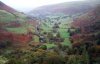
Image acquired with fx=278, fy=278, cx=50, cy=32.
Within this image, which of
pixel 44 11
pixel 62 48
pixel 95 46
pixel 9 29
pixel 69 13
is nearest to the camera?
pixel 95 46

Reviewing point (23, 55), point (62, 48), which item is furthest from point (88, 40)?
point (23, 55)

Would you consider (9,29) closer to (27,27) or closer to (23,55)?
(27,27)

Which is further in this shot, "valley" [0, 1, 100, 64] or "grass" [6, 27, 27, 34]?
"grass" [6, 27, 27, 34]

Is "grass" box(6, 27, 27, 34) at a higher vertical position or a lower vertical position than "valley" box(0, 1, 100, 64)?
higher

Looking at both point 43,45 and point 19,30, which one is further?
point 19,30

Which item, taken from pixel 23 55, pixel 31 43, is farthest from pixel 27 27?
pixel 23 55

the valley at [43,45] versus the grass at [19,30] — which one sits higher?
the grass at [19,30]

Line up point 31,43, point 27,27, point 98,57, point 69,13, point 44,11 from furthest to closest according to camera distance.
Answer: point 44,11
point 69,13
point 27,27
point 31,43
point 98,57

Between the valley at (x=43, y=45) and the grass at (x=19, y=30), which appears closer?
the valley at (x=43, y=45)

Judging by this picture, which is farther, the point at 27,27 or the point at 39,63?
the point at 27,27

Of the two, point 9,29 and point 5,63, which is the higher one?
point 9,29

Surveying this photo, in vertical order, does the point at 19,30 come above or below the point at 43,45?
above
